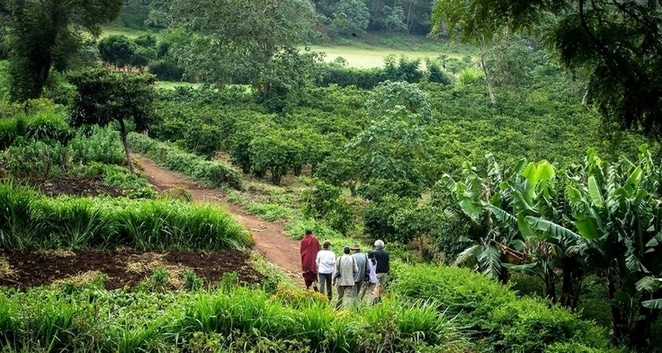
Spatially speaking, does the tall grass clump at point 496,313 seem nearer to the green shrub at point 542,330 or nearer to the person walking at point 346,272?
the green shrub at point 542,330

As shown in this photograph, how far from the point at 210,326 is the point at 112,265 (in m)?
3.52

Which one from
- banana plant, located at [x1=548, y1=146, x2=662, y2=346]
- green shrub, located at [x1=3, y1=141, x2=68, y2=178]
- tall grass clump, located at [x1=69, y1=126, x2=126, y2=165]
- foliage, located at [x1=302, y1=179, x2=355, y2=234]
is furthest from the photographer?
tall grass clump, located at [x1=69, y1=126, x2=126, y2=165]

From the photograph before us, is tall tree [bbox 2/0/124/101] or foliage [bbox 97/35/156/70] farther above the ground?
tall tree [bbox 2/0/124/101]

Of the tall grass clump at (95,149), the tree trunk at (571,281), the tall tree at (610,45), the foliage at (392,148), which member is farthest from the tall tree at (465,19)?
the tall grass clump at (95,149)

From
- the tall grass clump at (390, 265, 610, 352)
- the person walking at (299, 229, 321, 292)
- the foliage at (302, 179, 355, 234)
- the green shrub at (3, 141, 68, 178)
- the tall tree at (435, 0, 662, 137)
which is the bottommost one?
the foliage at (302, 179, 355, 234)

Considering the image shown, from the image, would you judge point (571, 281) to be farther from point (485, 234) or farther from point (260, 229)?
point (260, 229)

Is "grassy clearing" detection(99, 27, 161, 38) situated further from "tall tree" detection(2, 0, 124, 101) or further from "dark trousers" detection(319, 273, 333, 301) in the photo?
"dark trousers" detection(319, 273, 333, 301)

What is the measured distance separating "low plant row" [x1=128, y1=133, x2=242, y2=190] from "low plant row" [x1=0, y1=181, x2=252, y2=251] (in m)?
7.17

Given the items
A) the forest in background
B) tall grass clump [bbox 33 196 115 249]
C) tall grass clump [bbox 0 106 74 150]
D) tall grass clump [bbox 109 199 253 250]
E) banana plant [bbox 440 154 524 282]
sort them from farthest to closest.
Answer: tall grass clump [bbox 0 106 74 150] < tall grass clump [bbox 109 199 253 250] < banana plant [bbox 440 154 524 282] < tall grass clump [bbox 33 196 115 249] < the forest in background

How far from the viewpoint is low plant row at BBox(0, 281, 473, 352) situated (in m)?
6.47

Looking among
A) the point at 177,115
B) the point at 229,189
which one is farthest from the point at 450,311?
the point at 177,115

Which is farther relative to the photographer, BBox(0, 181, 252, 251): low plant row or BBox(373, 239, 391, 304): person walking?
BBox(0, 181, 252, 251): low plant row

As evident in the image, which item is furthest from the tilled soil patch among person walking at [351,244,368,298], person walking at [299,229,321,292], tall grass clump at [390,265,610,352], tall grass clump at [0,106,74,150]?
tall grass clump at [0,106,74,150]

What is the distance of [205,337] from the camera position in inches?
257
